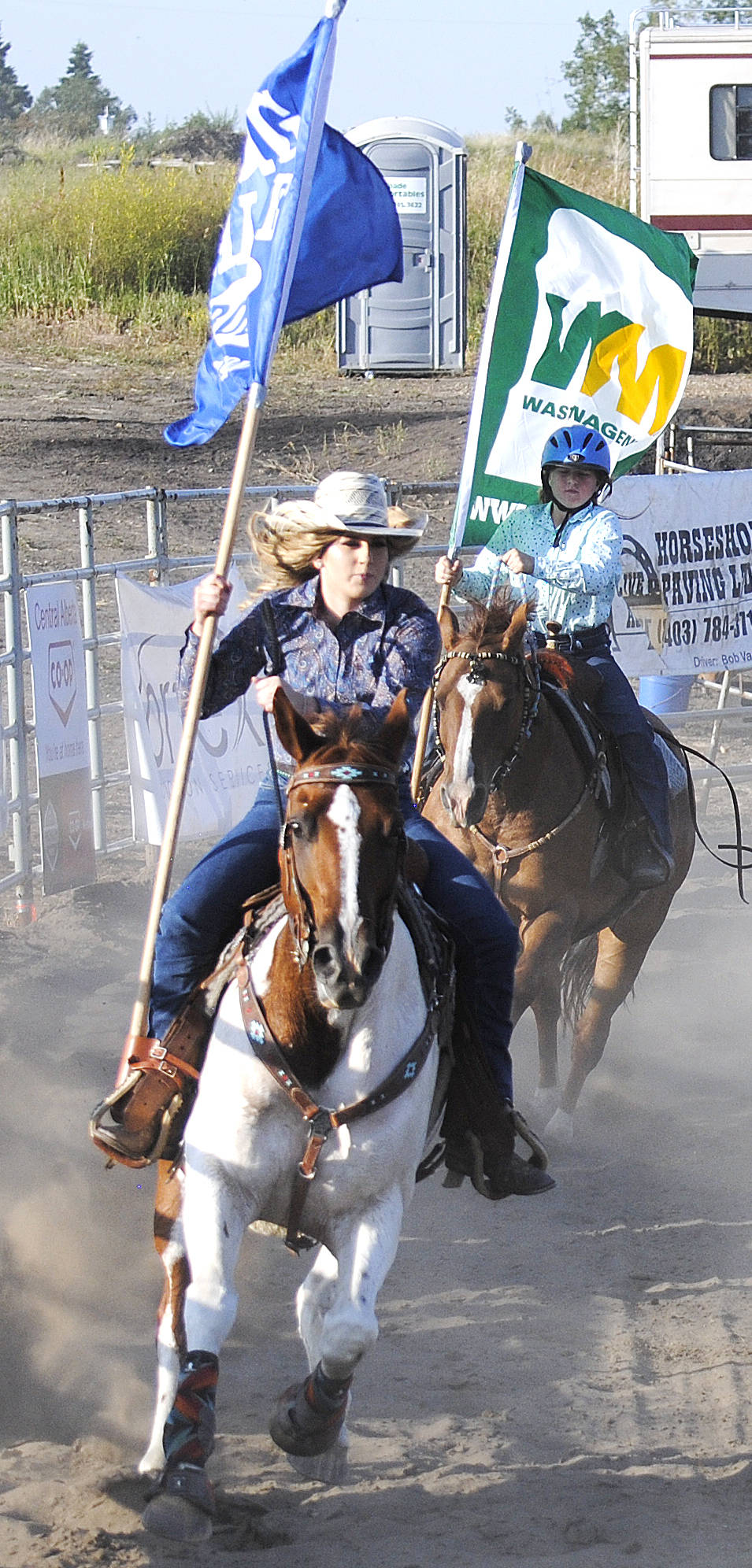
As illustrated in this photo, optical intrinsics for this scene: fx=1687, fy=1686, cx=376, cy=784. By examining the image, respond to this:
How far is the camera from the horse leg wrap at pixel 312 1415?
371cm

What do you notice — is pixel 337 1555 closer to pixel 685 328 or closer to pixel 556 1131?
pixel 556 1131

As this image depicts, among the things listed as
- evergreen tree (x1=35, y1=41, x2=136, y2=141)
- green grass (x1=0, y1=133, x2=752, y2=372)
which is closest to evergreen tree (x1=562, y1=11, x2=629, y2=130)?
green grass (x1=0, y1=133, x2=752, y2=372)

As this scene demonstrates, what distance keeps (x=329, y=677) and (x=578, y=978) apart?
137 inches

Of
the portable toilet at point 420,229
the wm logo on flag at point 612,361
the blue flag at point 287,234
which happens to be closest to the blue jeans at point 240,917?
the blue flag at point 287,234

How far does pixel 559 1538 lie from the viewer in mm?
3738

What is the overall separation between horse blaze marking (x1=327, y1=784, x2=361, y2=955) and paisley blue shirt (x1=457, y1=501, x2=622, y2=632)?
2.69 meters

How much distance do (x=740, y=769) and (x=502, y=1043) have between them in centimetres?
716

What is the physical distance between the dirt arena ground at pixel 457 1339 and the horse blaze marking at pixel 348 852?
1.46 metres

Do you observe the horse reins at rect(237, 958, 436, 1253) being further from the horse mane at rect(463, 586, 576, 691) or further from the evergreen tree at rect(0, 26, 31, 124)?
the evergreen tree at rect(0, 26, 31, 124)

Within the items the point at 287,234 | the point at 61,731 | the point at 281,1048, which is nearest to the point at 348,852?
the point at 281,1048

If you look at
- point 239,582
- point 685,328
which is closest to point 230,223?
point 685,328

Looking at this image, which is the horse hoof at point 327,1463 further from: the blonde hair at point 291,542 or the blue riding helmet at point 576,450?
the blue riding helmet at point 576,450

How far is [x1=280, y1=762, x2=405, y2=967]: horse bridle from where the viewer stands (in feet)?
11.0

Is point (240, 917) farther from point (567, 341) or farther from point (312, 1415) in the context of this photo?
point (567, 341)
